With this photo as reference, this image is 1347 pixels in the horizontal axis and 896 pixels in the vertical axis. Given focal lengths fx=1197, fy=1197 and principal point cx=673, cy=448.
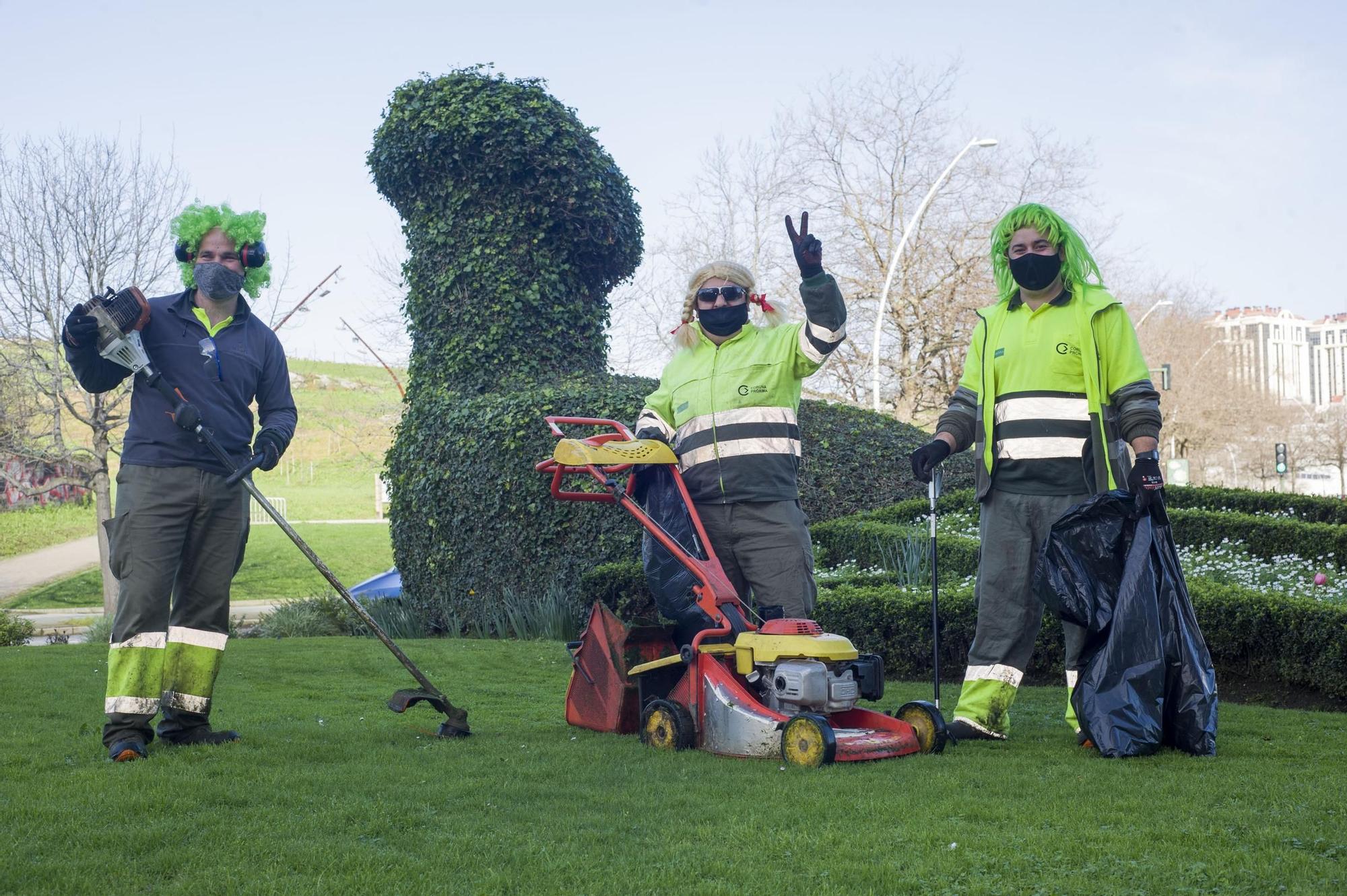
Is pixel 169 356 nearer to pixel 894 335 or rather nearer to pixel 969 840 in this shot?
pixel 969 840

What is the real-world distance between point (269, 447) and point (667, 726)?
1960 millimetres

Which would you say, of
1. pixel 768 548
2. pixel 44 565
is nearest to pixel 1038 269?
pixel 768 548

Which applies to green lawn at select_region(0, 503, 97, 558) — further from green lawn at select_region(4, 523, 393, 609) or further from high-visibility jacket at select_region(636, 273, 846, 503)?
high-visibility jacket at select_region(636, 273, 846, 503)

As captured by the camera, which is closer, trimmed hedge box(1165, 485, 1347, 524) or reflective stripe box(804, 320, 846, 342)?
reflective stripe box(804, 320, 846, 342)

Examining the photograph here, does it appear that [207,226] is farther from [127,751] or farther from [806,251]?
[806,251]

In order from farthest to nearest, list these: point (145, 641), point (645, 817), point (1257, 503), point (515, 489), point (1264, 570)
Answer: point (1257, 503) < point (515, 489) < point (1264, 570) < point (145, 641) < point (645, 817)

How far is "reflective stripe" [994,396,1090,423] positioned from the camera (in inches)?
184

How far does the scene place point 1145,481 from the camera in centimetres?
437

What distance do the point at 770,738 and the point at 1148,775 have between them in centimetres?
125

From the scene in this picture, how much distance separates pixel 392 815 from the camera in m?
3.43

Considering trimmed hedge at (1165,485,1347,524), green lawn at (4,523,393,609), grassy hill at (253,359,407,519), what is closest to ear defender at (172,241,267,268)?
trimmed hedge at (1165,485,1347,524)

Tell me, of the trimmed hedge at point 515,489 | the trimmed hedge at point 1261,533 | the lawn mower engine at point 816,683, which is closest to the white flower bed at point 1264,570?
the trimmed hedge at point 1261,533

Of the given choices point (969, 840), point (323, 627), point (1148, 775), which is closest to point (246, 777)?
point (969, 840)

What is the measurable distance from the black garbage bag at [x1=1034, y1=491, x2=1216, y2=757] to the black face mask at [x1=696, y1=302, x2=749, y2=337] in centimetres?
152
